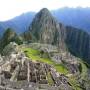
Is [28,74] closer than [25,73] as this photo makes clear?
Yes

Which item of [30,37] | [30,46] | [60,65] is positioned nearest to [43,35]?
[30,37]

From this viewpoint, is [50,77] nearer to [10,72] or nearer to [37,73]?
[37,73]

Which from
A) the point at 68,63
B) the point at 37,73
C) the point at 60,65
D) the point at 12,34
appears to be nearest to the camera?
the point at 37,73

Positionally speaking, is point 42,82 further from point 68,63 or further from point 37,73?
point 68,63

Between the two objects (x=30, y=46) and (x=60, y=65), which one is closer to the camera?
(x=60, y=65)

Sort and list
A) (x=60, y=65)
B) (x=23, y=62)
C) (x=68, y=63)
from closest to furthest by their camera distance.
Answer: (x=23, y=62)
(x=60, y=65)
(x=68, y=63)

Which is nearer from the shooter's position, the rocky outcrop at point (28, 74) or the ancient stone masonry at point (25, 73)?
the rocky outcrop at point (28, 74)

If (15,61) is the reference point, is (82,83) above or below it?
below

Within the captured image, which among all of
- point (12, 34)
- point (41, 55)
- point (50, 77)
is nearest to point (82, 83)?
point (50, 77)

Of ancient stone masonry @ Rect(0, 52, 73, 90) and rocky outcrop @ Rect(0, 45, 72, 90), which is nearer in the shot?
rocky outcrop @ Rect(0, 45, 72, 90)
